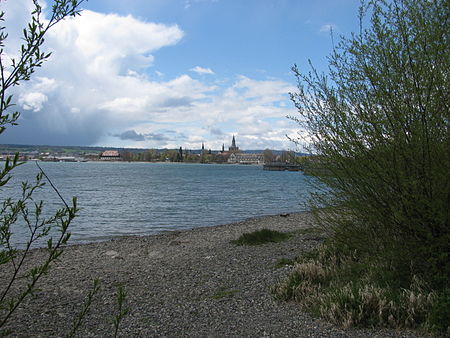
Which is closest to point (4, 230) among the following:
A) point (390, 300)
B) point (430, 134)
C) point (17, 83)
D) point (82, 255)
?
point (17, 83)

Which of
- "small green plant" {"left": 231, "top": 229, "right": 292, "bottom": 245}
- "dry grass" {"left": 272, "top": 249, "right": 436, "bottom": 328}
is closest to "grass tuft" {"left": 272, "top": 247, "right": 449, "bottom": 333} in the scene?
"dry grass" {"left": 272, "top": 249, "right": 436, "bottom": 328}

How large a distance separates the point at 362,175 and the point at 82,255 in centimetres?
1279

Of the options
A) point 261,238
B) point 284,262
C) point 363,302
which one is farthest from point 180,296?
point 261,238

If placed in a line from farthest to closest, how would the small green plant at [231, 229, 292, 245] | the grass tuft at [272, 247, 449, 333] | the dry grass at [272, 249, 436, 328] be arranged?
1. the small green plant at [231, 229, 292, 245]
2. the dry grass at [272, 249, 436, 328]
3. the grass tuft at [272, 247, 449, 333]

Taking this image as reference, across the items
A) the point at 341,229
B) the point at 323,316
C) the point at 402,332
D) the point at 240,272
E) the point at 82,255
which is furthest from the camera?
the point at 82,255

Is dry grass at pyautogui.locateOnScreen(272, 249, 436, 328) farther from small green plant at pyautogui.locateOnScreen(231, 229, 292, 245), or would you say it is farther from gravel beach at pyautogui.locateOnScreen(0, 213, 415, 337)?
small green plant at pyautogui.locateOnScreen(231, 229, 292, 245)

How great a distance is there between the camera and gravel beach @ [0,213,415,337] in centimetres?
646

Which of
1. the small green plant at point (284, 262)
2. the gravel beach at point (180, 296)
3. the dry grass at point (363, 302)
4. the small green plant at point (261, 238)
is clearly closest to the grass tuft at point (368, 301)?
the dry grass at point (363, 302)

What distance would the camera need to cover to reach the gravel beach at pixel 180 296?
6461 mm

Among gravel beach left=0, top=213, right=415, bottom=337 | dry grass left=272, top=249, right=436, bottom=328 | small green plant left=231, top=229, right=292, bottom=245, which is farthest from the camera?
small green plant left=231, top=229, right=292, bottom=245

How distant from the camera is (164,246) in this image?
55.9 ft

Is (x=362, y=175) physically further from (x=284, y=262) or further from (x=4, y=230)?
(x=4, y=230)

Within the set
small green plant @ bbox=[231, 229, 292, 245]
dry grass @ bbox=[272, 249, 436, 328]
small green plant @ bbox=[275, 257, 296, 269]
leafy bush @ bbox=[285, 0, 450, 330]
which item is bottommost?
small green plant @ bbox=[231, 229, 292, 245]

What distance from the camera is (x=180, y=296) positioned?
28.6 feet
